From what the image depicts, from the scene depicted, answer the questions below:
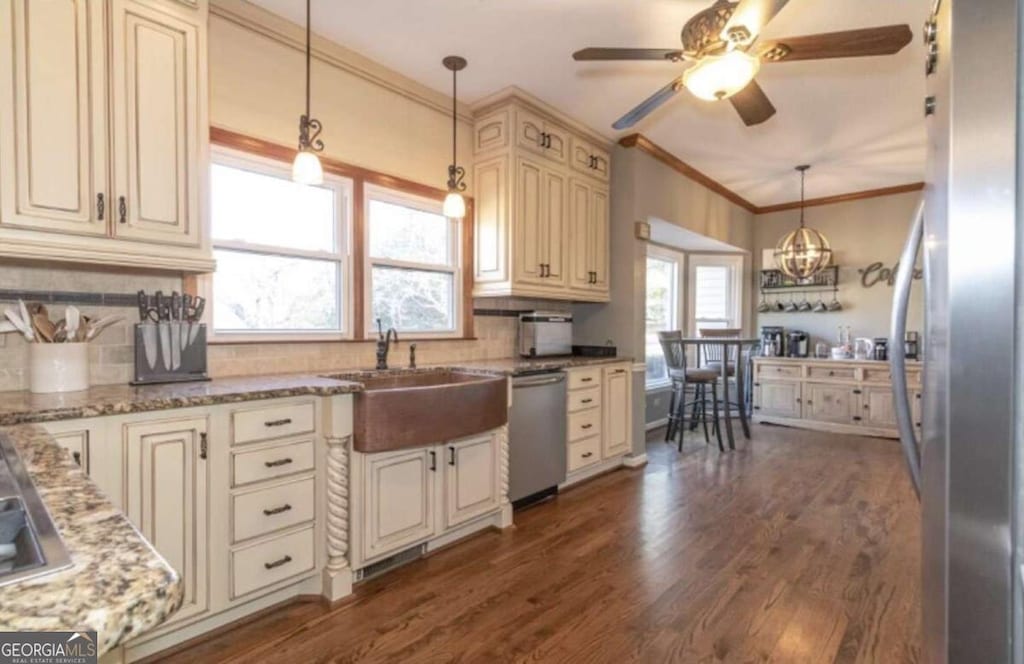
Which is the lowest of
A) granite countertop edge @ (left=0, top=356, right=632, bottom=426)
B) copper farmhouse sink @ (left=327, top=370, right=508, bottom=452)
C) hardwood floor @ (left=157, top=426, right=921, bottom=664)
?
hardwood floor @ (left=157, top=426, right=921, bottom=664)

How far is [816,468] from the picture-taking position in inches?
160

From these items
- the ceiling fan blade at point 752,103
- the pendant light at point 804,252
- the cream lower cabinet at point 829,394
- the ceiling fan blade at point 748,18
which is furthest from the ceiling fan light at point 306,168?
Answer: the cream lower cabinet at point 829,394

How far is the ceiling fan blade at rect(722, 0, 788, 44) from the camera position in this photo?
172 cm

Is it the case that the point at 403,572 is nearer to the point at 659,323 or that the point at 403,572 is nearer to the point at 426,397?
the point at 426,397

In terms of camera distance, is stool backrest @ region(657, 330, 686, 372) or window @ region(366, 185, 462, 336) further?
stool backrest @ region(657, 330, 686, 372)

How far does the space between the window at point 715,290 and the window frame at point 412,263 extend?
3.78 meters

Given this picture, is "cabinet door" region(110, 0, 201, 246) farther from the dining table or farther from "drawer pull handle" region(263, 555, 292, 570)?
the dining table

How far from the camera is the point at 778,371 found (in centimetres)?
577

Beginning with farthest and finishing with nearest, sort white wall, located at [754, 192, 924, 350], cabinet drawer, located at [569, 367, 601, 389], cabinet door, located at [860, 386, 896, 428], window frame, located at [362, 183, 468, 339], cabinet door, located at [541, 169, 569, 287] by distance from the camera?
1. white wall, located at [754, 192, 924, 350]
2. cabinet door, located at [860, 386, 896, 428]
3. cabinet door, located at [541, 169, 569, 287]
4. cabinet drawer, located at [569, 367, 601, 389]
5. window frame, located at [362, 183, 468, 339]

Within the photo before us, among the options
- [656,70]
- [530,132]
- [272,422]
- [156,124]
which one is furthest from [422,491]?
[656,70]

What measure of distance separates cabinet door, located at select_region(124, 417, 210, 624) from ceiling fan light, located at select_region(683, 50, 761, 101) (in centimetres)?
228

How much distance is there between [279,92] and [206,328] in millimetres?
1284

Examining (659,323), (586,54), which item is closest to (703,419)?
(659,323)

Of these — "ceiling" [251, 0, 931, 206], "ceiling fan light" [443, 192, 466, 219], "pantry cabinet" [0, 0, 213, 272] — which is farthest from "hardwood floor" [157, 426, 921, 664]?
"ceiling" [251, 0, 931, 206]
